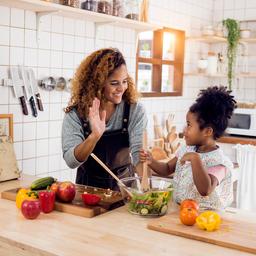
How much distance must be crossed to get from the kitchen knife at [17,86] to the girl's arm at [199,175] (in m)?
1.17

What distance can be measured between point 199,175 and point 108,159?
67 cm

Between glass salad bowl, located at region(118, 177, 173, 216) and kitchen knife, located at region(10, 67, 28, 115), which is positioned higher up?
kitchen knife, located at region(10, 67, 28, 115)

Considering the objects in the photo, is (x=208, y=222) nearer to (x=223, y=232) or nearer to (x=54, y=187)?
(x=223, y=232)

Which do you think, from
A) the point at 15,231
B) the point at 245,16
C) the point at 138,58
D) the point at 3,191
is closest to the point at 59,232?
the point at 15,231

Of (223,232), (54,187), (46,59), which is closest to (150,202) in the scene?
(223,232)

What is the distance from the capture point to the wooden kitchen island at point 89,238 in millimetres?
1353

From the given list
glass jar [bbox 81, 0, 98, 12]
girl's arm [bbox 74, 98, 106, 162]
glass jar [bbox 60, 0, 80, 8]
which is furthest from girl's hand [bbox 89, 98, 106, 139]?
glass jar [bbox 81, 0, 98, 12]

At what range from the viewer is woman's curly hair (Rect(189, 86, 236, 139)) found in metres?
1.87

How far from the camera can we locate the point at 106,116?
2.23 metres

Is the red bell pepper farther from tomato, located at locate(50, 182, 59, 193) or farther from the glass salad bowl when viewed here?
the glass salad bowl

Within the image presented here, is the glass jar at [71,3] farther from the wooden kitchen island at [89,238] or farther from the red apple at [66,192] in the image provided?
the wooden kitchen island at [89,238]

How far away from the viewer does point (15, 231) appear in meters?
1.51

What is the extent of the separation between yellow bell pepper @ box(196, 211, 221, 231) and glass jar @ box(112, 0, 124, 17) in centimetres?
174

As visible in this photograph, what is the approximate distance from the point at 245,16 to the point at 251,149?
1946mm
